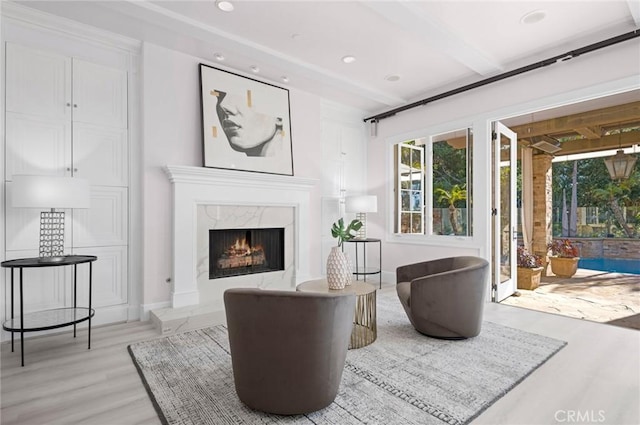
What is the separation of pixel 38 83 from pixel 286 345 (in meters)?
3.29

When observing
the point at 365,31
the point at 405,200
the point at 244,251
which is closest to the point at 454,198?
the point at 405,200

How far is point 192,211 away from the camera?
12.3 feet

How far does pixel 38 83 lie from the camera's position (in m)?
3.08

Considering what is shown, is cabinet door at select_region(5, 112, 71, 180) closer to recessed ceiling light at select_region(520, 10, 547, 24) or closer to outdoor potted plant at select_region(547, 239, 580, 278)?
recessed ceiling light at select_region(520, 10, 547, 24)

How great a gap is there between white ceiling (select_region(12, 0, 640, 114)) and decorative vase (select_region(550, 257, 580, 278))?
170 inches

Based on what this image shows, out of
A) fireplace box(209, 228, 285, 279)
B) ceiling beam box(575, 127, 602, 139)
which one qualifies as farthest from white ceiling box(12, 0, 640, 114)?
ceiling beam box(575, 127, 602, 139)

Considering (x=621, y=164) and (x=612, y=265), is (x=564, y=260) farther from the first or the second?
(x=612, y=265)

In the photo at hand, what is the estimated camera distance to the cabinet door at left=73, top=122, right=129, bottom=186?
327 cm

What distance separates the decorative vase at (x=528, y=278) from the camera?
5293mm

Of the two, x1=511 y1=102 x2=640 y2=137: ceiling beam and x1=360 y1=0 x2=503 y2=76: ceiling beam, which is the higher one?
x1=360 y1=0 x2=503 y2=76: ceiling beam

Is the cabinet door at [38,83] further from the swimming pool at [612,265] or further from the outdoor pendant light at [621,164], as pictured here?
the swimming pool at [612,265]

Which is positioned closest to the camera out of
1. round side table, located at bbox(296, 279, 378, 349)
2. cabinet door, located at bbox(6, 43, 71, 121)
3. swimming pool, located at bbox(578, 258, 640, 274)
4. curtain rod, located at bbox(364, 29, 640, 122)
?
round side table, located at bbox(296, 279, 378, 349)

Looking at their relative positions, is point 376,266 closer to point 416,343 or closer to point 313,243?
point 313,243

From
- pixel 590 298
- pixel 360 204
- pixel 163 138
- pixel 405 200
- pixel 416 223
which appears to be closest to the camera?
pixel 163 138
